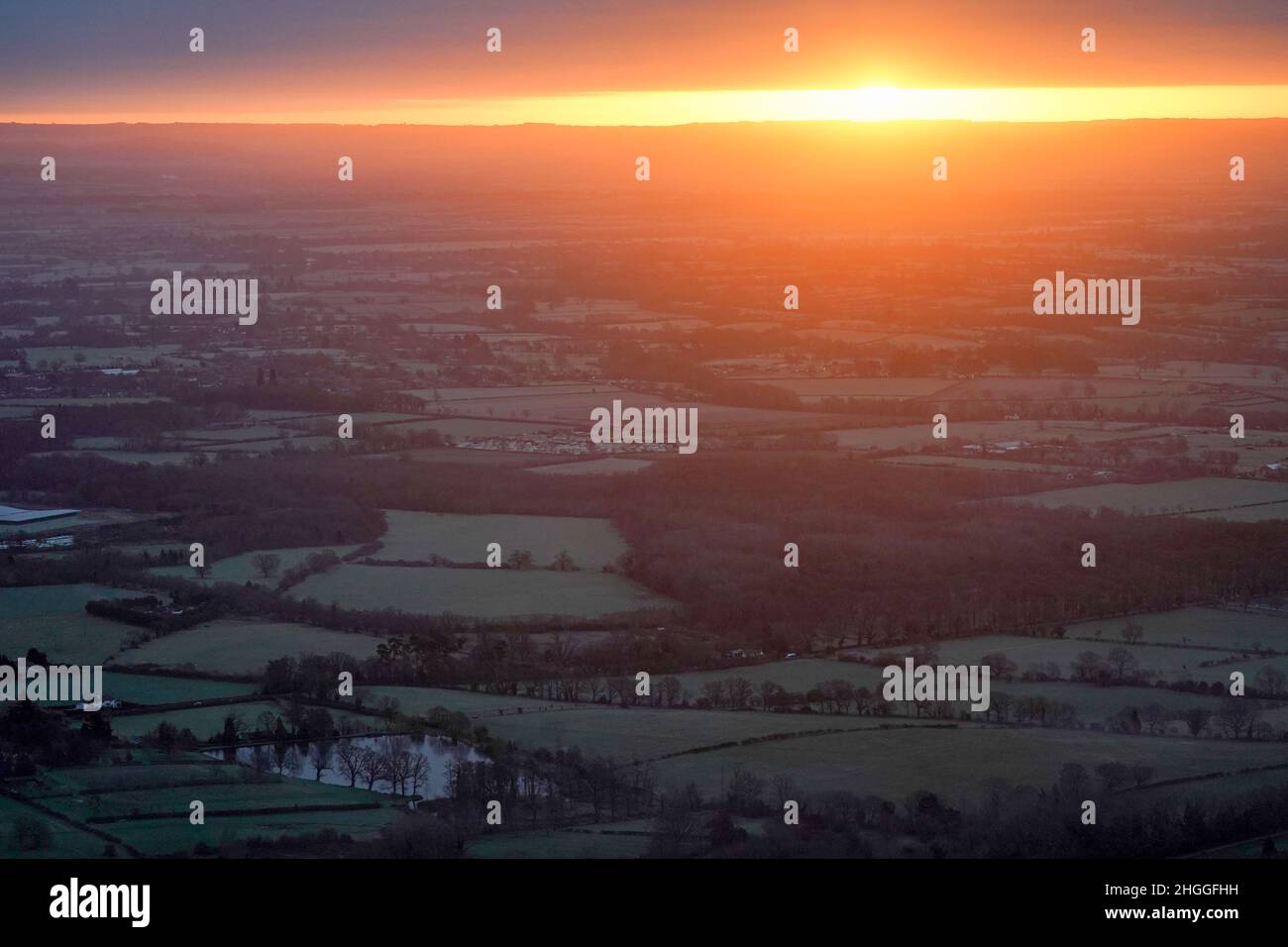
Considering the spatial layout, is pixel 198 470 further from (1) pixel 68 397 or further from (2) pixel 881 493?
(2) pixel 881 493

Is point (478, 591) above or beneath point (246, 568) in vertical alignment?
→ beneath

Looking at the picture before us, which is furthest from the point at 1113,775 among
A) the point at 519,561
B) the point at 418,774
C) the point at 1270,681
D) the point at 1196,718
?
the point at 519,561

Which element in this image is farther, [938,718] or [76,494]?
[76,494]

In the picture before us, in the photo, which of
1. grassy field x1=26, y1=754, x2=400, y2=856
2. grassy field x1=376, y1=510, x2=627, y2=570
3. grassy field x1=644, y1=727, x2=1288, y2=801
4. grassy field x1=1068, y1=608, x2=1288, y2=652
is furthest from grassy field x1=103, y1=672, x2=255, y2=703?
grassy field x1=1068, y1=608, x2=1288, y2=652

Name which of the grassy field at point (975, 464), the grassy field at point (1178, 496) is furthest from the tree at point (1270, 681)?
the grassy field at point (975, 464)

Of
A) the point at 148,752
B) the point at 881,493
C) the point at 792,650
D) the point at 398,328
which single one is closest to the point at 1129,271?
the point at 398,328

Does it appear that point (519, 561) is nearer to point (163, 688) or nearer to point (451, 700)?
point (451, 700)
